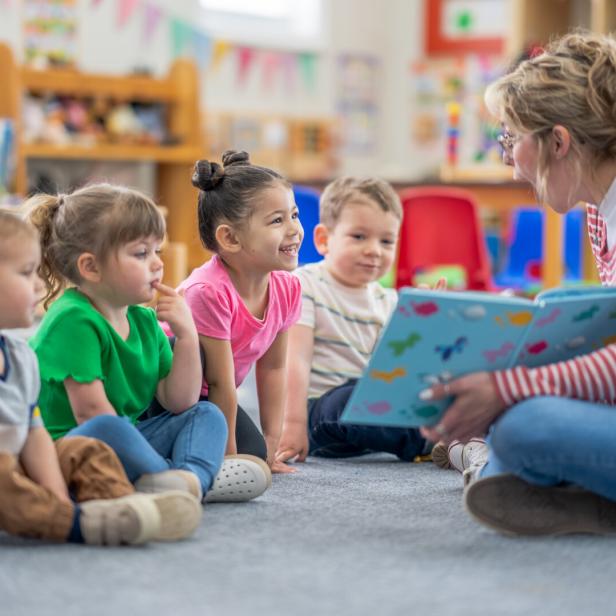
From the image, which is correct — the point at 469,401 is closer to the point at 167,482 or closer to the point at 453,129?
the point at 167,482

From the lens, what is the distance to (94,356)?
1430 millimetres

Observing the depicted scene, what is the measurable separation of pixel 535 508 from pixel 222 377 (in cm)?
53

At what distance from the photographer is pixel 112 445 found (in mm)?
1360

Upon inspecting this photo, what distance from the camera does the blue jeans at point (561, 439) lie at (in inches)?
49.3

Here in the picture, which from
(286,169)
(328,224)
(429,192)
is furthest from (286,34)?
(328,224)

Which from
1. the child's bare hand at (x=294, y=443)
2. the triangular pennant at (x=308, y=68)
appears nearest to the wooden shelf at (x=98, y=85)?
the triangular pennant at (x=308, y=68)

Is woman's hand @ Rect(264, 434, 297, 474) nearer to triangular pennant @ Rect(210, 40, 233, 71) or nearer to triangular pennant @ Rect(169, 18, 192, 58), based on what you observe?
triangular pennant @ Rect(169, 18, 192, 58)

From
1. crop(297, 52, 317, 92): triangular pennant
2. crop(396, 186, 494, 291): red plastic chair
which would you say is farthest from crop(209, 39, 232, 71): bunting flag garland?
crop(396, 186, 494, 291): red plastic chair

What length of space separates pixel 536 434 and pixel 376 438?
2.24 feet

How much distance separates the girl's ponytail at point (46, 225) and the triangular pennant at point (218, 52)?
3.92m

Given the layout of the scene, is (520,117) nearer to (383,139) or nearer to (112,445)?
(112,445)

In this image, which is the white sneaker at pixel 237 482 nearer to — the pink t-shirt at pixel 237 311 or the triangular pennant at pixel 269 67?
the pink t-shirt at pixel 237 311

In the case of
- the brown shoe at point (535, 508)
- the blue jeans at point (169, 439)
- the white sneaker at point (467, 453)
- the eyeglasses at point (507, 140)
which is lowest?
the white sneaker at point (467, 453)

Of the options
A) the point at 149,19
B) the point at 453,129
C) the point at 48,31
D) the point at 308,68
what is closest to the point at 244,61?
→ the point at 308,68
